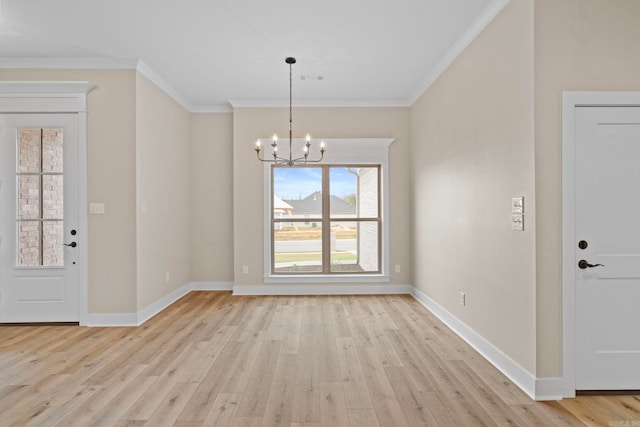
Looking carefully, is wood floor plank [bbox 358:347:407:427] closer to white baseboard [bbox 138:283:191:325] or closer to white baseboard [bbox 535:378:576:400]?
white baseboard [bbox 535:378:576:400]

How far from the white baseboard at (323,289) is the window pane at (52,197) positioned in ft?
8.41

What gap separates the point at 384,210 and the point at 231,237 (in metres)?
2.55

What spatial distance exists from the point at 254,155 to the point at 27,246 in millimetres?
3084

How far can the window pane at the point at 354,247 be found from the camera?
19.2 ft

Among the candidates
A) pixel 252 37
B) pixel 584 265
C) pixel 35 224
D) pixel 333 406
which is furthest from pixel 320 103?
pixel 333 406

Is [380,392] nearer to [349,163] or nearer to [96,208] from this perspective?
[96,208]

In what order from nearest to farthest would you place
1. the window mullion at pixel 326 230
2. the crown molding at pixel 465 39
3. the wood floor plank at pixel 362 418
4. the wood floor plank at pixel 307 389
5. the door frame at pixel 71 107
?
the wood floor plank at pixel 362 418
the wood floor plank at pixel 307 389
the crown molding at pixel 465 39
the door frame at pixel 71 107
the window mullion at pixel 326 230

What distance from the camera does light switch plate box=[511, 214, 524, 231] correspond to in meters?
2.66

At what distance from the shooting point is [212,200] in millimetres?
5996

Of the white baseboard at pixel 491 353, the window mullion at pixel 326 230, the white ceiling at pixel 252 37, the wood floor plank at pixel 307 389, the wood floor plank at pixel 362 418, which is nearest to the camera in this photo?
the wood floor plank at pixel 362 418

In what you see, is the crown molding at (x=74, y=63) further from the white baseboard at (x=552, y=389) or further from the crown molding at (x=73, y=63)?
the white baseboard at (x=552, y=389)

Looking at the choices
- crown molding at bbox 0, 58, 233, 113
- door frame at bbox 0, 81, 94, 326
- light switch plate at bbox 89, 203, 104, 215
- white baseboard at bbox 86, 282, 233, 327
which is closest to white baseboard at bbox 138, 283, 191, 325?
white baseboard at bbox 86, 282, 233, 327

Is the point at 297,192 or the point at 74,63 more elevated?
the point at 74,63

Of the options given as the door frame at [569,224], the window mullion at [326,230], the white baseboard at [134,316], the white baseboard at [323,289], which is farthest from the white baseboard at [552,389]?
the white baseboard at [134,316]
